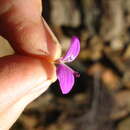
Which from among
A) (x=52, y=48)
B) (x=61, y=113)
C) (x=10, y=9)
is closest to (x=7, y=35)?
(x=10, y=9)

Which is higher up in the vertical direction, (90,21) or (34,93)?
(34,93)

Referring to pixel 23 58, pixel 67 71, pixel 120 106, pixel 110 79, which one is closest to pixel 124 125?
pixel 120 106

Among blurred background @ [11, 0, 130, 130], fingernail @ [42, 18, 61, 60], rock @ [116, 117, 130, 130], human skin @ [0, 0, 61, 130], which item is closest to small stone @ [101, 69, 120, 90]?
blurred background @ [11, 0, 130, 130]

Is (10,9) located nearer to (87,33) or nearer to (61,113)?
(61,113)

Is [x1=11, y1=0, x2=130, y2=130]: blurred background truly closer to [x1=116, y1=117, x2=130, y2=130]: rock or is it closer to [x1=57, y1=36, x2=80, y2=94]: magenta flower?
[x1=116, y1=117, x2=130, y2=130]: rock

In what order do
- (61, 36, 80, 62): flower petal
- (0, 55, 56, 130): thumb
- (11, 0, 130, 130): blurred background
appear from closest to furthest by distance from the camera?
(0, 55, 56, 130): thumb
(61, 36, 80, 62): flower petal
(11, 0, 130, 130): blurred background

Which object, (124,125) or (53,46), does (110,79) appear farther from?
(53,46)
